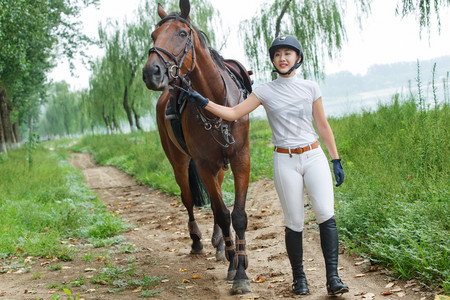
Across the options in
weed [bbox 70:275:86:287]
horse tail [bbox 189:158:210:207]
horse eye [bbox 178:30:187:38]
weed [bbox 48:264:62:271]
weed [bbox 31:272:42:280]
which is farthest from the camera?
horse tail [bbox 189:158:210:207]

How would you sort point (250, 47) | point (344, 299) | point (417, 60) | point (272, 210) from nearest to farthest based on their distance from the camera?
1. point (344, 299)
2. point (417, 60)
3. point (272, 210)
4. point (250, 47)

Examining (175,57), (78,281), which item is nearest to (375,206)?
(175,57)

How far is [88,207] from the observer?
8.55 m

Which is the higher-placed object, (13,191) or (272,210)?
(13,191)

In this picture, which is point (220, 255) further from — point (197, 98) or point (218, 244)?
point (197, 98)

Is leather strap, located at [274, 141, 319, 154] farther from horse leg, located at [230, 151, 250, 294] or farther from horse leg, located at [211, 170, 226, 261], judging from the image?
horse leg, located at [211, 170, 226, 261]

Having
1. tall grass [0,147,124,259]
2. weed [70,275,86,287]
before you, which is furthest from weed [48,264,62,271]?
weed [70,275,86,287]

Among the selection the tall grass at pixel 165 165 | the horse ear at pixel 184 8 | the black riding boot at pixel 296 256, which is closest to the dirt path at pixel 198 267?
the black riding boot at pixel 296 256

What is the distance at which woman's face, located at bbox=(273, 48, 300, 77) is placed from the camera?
3.31m

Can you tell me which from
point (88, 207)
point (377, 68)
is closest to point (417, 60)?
point (88, 207)

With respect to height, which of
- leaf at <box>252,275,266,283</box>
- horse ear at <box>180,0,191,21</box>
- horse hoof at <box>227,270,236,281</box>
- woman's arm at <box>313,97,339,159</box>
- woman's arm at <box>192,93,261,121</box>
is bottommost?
leaf at <box>252,275,266,283</box>

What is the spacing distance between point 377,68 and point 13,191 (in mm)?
14802

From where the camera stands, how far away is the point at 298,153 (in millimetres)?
3316

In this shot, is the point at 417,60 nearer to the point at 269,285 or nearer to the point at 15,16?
the point at 269,285
